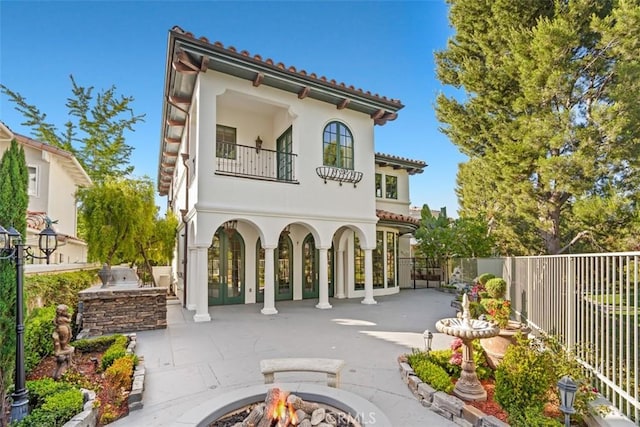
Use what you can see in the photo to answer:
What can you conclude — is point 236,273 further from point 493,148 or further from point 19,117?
point 19,117

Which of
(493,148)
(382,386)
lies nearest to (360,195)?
(493,148)

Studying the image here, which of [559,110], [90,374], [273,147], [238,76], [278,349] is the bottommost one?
[278,349]

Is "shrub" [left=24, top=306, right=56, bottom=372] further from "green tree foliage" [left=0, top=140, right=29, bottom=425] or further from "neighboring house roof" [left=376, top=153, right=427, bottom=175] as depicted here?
"neighboring house roof" [left=376, top=153, right=427, bottom=175]

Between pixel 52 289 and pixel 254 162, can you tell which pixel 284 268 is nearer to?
pixel 254 162

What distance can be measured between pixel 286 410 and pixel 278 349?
3.45 meters

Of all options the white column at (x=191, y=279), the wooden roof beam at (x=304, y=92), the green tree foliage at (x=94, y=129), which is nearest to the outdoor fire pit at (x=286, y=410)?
the white column at (x=191, y=279)

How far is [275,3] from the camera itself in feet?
36.4

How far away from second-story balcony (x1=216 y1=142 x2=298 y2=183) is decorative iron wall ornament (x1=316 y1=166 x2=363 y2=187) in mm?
1133

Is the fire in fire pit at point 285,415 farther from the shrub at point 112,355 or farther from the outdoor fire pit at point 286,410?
the shrub at point 112,355

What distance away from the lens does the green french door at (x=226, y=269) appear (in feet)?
40.5

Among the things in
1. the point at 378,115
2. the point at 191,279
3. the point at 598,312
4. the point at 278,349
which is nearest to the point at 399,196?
the point at 378,115

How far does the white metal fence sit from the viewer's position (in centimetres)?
340

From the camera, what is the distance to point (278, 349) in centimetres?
688

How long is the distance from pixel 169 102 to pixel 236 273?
6.75 metres
